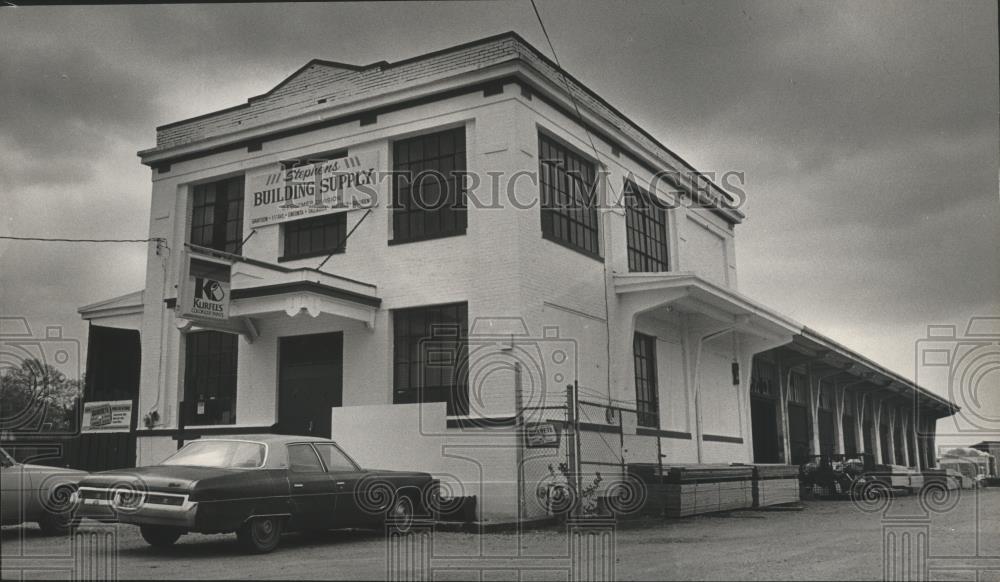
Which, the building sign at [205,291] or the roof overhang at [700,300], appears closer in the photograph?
the building sign at [205,291]

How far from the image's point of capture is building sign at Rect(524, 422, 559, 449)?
15.3 meters

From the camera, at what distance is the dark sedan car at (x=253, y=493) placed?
1035 cm

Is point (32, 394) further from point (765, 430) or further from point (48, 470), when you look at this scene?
point (765, 430)

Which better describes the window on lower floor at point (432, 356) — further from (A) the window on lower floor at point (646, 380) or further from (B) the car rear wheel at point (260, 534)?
(B) the car rear wheel at point (260, 534)

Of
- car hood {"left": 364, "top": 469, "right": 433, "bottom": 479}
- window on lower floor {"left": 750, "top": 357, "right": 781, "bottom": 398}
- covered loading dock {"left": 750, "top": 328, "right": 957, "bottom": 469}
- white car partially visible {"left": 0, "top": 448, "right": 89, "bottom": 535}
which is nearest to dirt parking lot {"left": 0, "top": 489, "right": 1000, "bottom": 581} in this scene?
white car partially visible {"left": 0, "top": 448, "right": 89, "bottom": 535}

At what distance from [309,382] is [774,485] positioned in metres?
10.7

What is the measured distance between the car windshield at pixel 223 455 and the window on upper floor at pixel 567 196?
292 inches

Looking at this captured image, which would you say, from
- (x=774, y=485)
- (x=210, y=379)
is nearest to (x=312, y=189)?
(x=210, y=379)

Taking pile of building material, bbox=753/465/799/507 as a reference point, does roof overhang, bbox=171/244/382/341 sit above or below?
above

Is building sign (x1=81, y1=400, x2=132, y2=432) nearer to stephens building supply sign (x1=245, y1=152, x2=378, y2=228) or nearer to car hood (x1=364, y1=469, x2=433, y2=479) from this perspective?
stephens building supply sign (x1=245, y1=152, x2=378, y2=228)

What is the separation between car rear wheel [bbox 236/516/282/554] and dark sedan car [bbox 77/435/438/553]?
0.04ft

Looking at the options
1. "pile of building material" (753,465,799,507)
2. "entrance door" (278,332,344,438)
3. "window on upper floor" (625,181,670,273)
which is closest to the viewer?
"entrance door" (278,332,344,438)

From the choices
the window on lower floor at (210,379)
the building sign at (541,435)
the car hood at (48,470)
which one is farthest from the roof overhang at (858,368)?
the car hood at (48,470)

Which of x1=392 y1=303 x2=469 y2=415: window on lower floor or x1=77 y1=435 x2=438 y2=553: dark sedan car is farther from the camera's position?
x1=392 y1=303 x2=469 y2=415: window on lower floor
